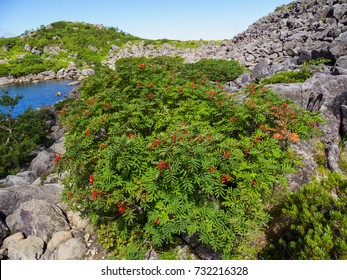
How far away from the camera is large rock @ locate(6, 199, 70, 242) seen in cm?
1007

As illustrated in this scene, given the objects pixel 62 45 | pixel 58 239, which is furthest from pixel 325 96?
pixel 62 45

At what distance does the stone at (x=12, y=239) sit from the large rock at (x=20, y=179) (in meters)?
5.83

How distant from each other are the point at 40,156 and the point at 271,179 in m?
16.6

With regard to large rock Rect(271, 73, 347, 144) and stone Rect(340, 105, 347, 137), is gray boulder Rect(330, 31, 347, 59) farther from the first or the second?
stone Rect(340, 105, 347, 137)

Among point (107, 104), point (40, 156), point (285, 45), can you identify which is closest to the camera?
point (107, 104)

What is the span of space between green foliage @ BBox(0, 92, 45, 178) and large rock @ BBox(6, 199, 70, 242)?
333 inches

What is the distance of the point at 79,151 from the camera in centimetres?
715

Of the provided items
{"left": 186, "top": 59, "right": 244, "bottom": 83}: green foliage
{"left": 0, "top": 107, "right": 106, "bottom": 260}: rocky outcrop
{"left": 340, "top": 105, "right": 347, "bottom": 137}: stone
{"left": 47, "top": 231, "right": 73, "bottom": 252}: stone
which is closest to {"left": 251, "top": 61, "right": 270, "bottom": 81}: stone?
{"left": 186, "top": 59, "right": 244, "bottom": 83}: green foliage

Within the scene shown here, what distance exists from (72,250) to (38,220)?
257 cm

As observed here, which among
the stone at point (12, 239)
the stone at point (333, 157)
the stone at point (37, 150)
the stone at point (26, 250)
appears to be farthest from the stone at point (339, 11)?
the stone at point (12, 239)

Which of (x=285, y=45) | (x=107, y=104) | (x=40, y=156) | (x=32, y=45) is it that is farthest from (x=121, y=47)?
(x=107, y=104)

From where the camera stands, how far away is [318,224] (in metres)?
5.31

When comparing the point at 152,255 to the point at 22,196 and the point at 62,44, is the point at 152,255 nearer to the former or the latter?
the point at 22,196
